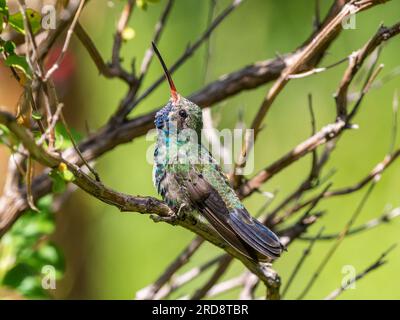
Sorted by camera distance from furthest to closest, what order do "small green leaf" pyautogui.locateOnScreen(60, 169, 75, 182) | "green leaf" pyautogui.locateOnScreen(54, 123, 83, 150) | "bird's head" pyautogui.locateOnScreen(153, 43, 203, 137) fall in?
"bird's head" pyautogui.locateOnScreen(153, 43, 203, 137), "green leaf" pyautogui.locateOnScreen(54, 123, 83, 150), "small green leaf" pyautogui.locateOnScreen(60, 169, 75, 182)

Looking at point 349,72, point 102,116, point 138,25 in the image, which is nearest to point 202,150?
point 349,72

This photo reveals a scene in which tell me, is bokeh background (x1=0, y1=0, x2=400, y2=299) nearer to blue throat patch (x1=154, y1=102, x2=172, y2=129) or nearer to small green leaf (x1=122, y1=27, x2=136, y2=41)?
small green leaf (x1=122, y1=27, x2=136, y2=41)

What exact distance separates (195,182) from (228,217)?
207mm

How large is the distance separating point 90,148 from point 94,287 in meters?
3.93

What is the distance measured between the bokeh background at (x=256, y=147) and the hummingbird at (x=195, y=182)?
1995mm

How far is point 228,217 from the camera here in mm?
2508

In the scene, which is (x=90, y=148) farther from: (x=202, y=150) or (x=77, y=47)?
(x=77, y=47)

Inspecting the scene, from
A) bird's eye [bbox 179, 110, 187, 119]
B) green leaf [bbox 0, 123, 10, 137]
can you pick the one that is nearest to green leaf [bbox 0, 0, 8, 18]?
green leaf [bbox 0, 123, 10, 137]

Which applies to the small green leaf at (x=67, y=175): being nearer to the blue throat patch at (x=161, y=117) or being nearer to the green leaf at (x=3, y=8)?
the green leaf at (x=3, y=8)

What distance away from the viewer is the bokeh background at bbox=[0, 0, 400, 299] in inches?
216

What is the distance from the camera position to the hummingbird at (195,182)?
2367 millimetres

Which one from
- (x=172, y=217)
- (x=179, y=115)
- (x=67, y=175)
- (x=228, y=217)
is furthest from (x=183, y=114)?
(x=67, y=175)

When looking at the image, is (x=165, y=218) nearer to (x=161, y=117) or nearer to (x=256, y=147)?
(x=161, y=117)
